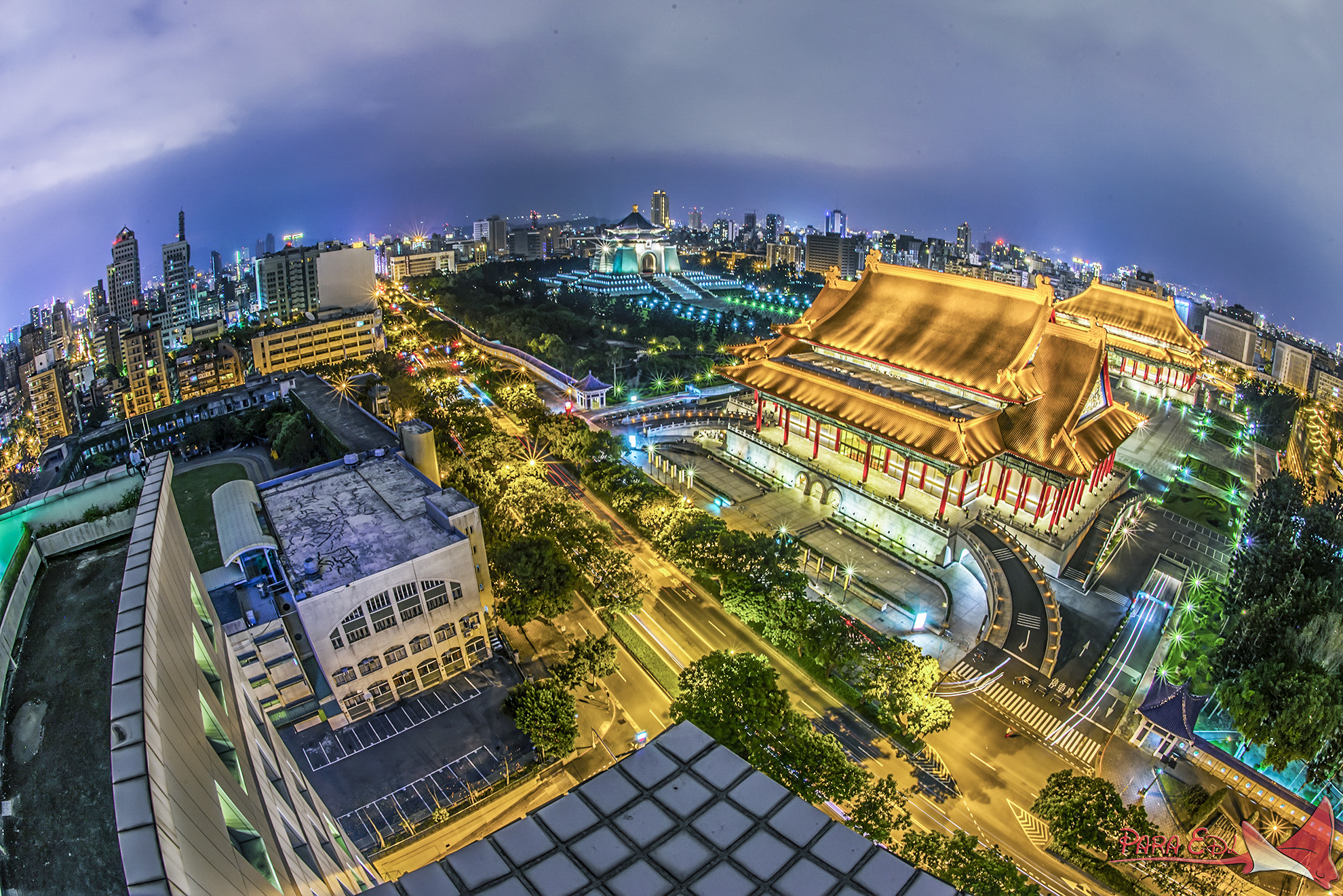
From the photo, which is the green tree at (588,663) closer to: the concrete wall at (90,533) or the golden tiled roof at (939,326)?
the concrete wall at (90,533)

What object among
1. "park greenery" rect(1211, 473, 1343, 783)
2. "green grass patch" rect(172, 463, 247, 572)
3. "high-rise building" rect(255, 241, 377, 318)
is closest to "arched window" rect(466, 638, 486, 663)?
"green grass patch" rect(172, 463, 247, 572)

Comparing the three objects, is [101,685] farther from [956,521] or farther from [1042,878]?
[956,521]

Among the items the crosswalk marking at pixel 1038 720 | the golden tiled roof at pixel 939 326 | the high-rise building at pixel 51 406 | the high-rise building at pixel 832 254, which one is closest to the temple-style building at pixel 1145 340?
the golden tiled roof at pixel 939 326

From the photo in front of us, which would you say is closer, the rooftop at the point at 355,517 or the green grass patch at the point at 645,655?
the rooftop at the point at 355,517

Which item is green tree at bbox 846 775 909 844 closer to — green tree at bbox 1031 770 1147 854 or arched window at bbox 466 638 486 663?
green tree at bbox 1031 770 1147 854

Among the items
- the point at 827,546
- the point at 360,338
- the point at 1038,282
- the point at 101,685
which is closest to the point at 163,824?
the point at 101,685

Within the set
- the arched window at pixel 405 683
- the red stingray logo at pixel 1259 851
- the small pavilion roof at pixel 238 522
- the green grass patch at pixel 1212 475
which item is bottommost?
the arched window at pixel 405 683
